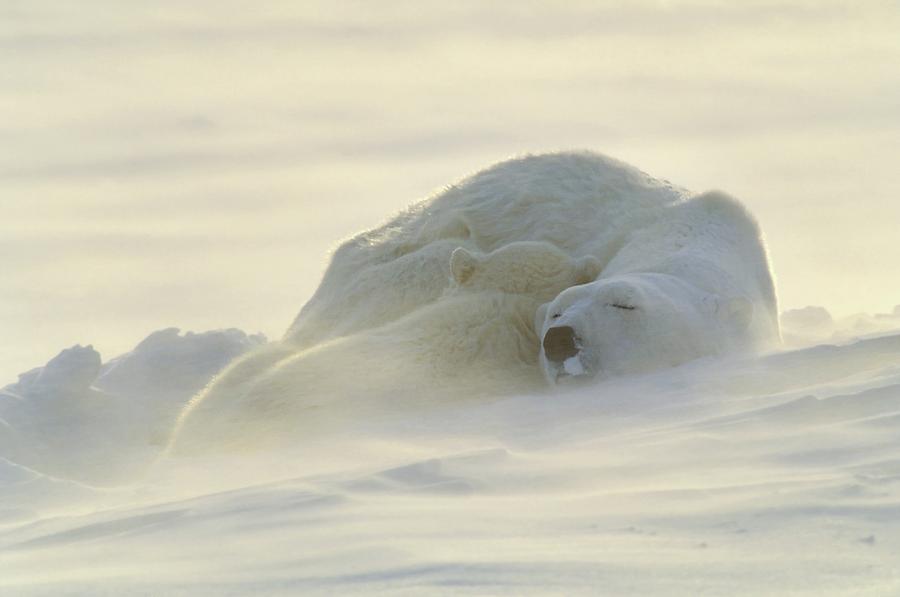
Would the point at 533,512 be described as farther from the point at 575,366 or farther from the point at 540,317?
the point at 540,317

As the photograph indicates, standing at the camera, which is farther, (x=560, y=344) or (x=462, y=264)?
(x=462, y=264)

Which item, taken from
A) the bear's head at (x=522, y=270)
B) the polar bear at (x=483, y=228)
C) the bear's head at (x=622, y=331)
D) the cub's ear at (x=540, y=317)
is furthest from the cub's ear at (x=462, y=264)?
the bear's head at (x=622, y=331)

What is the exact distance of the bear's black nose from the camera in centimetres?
750

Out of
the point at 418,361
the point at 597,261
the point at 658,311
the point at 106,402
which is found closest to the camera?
the point at 658,311

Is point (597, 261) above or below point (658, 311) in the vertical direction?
above

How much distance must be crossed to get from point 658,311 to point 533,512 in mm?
4234

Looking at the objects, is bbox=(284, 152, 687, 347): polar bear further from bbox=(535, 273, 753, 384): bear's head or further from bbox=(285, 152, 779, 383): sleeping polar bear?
bbox=(535, 273, 753, 384): bear's head

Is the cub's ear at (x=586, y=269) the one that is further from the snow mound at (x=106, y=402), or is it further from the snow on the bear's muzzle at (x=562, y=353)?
the snow mound at (x=106, y=402)

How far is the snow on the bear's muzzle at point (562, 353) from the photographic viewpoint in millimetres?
7488

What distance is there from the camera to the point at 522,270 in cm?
866

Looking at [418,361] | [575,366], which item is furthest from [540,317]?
[418,361]

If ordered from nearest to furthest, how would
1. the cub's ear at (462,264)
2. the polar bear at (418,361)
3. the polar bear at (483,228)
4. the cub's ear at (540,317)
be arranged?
the polar bear at (418,361) < the cub's ear at (540,317) < the cub's ear at (462,264) < the polar bear at (483,228)

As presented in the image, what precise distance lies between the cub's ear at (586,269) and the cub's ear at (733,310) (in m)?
1.07

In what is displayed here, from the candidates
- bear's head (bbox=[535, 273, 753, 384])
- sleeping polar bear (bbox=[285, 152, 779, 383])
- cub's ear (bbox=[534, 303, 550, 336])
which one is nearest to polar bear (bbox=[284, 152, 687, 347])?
sleeping polar bear (bbox=[285, 152, 779, 383])
